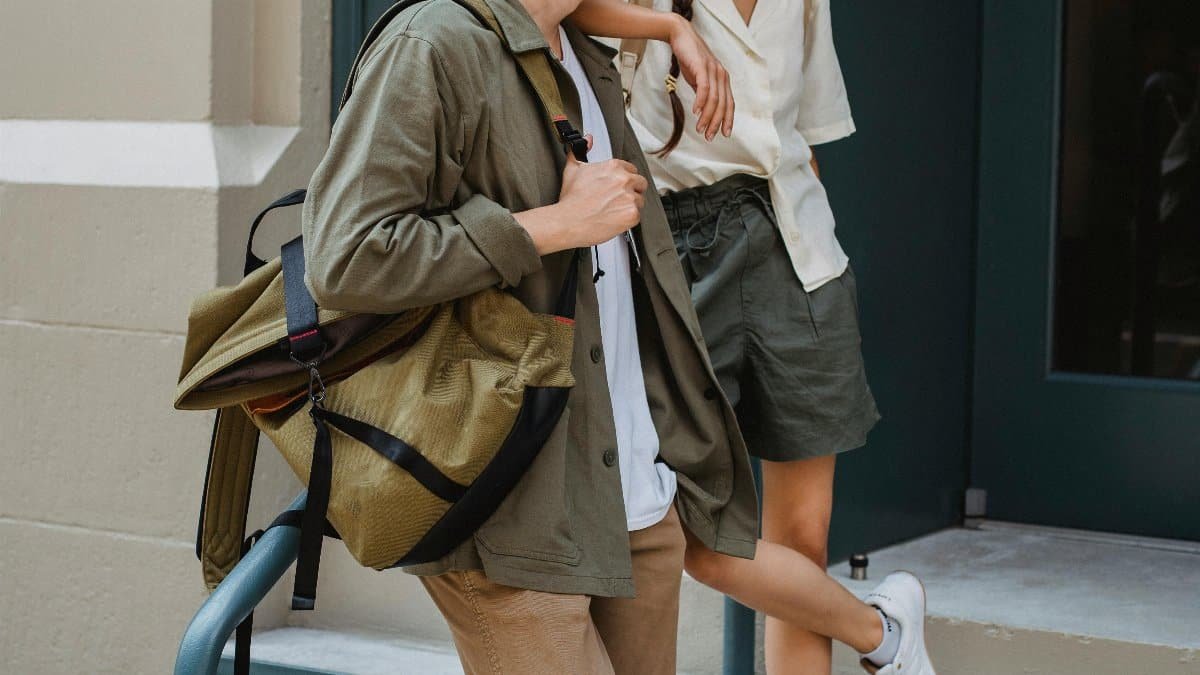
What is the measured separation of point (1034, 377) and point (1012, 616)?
3.76ft

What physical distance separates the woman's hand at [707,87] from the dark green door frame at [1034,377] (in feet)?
7.89

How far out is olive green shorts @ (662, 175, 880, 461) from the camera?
119 inches

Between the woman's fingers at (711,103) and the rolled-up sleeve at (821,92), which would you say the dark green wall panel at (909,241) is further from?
the woman's fingers at (711,103)

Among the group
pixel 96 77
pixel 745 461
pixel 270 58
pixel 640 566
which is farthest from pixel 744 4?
pixel 96 77

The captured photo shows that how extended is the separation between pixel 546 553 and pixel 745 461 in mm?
530

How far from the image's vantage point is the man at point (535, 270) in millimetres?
1961

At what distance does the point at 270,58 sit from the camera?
13.8 ft

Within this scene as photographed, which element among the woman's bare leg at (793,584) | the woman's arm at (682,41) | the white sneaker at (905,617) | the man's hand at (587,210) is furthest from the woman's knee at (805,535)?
the man's hand at (587,210)

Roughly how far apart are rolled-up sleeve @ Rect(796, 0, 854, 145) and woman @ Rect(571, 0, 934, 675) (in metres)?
0.05

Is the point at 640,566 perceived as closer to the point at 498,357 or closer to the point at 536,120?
the point at 498,357

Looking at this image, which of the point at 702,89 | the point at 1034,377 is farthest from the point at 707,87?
the point at 1034,377

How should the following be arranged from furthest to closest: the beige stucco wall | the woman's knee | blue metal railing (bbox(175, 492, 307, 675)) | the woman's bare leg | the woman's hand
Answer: the beige stucco wall → the woman's knee → the woman's bare leg → the woman's hand → blue metal railing (bbox(175, 492, 307, 675))

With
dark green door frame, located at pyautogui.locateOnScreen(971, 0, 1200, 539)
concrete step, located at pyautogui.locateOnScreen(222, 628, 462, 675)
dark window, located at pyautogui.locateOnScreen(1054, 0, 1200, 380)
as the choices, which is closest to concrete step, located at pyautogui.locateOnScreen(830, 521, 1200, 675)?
dark green door frame, located at pyautogui.locateOnScreen(971, 0, 1200, 539)

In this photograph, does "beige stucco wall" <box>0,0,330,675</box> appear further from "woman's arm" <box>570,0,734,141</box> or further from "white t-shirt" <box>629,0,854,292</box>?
"woman's arm" <box>570,0,734,141</box>
